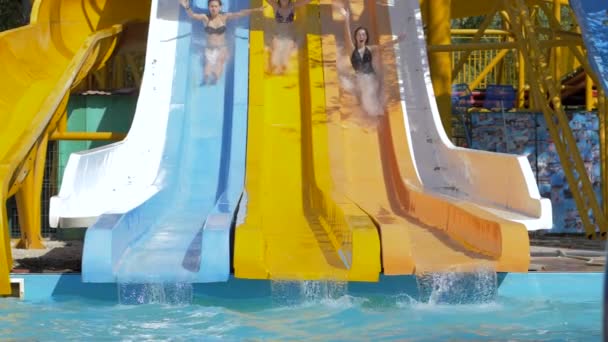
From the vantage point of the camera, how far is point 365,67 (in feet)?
37.8

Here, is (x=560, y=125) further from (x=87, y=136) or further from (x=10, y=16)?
(x=10, y=16)

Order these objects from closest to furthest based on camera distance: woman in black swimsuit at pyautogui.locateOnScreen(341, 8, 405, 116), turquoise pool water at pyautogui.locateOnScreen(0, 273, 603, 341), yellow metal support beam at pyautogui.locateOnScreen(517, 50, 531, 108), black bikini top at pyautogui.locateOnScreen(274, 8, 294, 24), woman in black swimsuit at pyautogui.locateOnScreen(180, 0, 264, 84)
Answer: turquoise pool water at pyautogui.locateOnScreen(0, 273, 603, 341) → woman in black swimsuit at pyautogui.locateOnScreen(341, 8, 405, 116) → woman in black swimsuit at pyautogui.locateOnScreen(180, 0, 264, 84) → black bikini top at pyautogui.locateOnScreen(274, 8, 294, 24) → yellow metal support beam at pyautogui.locateOnScreen(517, 50, 531, 108)

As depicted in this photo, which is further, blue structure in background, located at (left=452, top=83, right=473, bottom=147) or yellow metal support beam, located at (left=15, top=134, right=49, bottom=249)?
blue structure in background, located at (left=452, top=83, right=473, bottom=147)

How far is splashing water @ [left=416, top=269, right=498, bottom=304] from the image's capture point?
24.6 ft

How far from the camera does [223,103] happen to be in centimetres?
1098

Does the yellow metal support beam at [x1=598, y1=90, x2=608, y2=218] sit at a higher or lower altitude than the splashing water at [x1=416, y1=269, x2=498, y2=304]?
higher

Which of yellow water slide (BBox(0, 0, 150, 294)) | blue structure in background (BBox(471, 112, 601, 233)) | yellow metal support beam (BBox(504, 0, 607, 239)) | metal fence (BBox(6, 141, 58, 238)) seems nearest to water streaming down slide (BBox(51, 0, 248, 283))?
yellow water slide (BBox(0, 0, 150, 294))

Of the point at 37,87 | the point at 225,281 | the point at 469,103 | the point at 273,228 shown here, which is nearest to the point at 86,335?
the point at 225,281

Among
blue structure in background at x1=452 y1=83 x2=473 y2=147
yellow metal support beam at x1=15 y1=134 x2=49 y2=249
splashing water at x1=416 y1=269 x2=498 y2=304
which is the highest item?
blue structure in background at x1=452 y1=83 x2=473 y2=147

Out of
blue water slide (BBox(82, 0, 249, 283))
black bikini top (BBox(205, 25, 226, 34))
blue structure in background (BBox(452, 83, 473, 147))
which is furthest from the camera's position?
blue structure in background (BBox(452, 83, 473, 147))

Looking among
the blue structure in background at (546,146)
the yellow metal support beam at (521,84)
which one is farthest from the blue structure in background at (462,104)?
the yellow metal support beam at (521,84)

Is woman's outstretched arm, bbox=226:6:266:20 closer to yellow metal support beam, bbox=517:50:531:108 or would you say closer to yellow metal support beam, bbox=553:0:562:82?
yellow metal support beam, bbox=553:0:562:82

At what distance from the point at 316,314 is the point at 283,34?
5.36 m

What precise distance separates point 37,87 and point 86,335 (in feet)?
15.3
